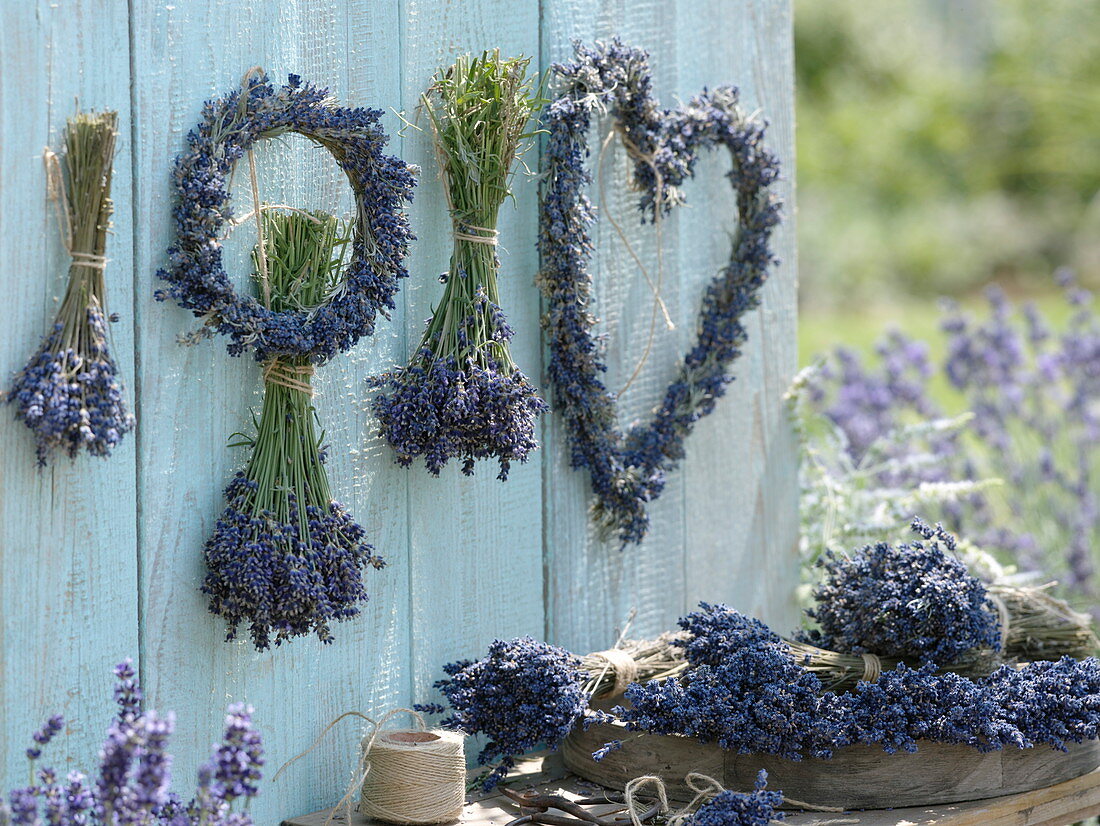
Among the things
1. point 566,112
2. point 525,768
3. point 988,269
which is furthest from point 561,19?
point 988,269

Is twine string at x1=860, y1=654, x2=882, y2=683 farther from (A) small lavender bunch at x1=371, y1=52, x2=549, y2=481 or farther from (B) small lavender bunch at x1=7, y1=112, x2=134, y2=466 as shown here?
(B) small lavender bunch at x1=7, y1=112, x2=134, y2=466

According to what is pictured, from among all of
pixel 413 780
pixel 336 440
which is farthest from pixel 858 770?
pixel 336 440

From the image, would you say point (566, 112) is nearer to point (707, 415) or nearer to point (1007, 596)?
point (707, 415)

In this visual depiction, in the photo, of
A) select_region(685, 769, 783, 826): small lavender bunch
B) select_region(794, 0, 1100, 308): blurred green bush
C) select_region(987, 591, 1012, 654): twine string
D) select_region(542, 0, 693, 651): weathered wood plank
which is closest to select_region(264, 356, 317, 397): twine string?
select_region(542, 0, 693, 651): weathered wood plank

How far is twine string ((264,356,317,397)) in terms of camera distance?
182 cm

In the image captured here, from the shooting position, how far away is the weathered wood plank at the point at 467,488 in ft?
6.81

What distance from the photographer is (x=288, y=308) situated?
1839 mm

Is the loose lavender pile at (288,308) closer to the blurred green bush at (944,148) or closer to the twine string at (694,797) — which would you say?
the twine string at (694,797)

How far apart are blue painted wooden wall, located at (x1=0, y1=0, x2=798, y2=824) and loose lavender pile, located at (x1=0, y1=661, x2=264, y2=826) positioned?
166 millimetres

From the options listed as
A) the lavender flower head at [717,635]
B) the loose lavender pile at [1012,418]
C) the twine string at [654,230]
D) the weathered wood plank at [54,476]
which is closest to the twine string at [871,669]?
the lavender flower head at [717,635]

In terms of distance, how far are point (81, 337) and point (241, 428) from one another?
31 cm

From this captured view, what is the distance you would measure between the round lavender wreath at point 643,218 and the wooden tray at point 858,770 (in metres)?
0.46

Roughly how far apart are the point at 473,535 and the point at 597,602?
342 millimetres

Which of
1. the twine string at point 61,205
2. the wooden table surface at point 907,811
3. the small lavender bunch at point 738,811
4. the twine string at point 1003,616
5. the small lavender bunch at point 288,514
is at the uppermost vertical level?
the twine string at point 61,205
